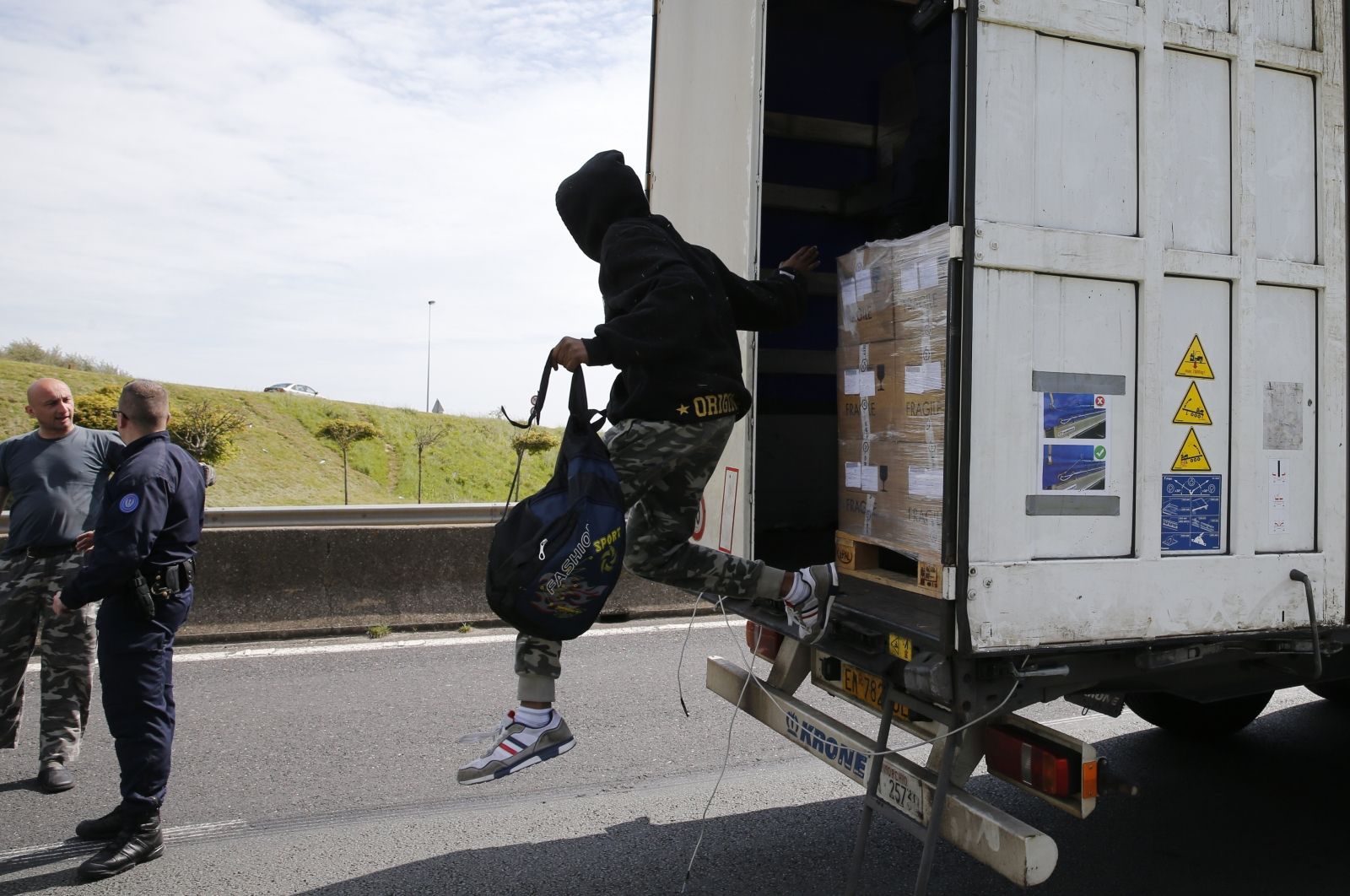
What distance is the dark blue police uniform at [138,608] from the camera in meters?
3.93

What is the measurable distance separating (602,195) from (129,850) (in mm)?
3047

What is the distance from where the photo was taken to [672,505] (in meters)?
3.46

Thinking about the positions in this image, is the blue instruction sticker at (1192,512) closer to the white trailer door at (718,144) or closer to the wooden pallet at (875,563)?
the wooden pallet at (875,563)

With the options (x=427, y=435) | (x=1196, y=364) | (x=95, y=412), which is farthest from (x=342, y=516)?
(x=427, y=435)

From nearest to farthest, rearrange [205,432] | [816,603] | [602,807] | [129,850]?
1. [816,603]
2. [129,850]
3. [602,807]
4. [205,432]

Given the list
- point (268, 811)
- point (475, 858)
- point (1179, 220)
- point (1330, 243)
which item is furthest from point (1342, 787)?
point (268, 811)

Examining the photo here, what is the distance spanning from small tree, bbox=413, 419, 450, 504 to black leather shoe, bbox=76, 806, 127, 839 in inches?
767

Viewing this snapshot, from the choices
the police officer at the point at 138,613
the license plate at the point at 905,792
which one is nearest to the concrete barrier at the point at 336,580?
the police officer at the point at 138,613

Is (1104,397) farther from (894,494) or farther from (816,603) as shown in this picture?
(816,603)

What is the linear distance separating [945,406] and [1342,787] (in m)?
3.26

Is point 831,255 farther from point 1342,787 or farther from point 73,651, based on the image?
point 73,651

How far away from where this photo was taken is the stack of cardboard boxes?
3205mm

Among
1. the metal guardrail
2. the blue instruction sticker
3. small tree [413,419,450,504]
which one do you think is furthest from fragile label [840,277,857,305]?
small tree [413,419,450,504]

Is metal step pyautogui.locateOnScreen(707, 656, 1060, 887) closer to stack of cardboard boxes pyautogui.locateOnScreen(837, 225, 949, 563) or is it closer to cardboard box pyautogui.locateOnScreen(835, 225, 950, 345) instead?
stack of cardboard boxes pyautogui.locateOnScreen(837, 225, 949, 563)
